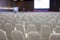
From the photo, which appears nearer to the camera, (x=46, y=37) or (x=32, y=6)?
(x=46, y=37)

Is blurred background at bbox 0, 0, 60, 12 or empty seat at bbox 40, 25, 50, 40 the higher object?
empty seat at bbox 40, 25, 50, 40

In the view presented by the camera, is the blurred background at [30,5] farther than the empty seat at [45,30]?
Yes

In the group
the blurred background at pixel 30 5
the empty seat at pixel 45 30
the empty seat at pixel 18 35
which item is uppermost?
the empty seat at pixel 18 35

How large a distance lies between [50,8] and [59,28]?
24.5 metres

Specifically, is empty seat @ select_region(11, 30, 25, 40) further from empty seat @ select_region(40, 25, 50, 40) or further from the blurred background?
the blurred background

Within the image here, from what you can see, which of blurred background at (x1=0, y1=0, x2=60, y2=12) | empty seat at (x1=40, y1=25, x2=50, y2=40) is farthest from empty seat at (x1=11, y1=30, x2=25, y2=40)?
blurred background at (x1=0, y1=0, x2=60, y2=12)

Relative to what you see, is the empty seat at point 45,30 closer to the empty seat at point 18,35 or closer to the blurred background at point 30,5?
the empty seat at point 18,35

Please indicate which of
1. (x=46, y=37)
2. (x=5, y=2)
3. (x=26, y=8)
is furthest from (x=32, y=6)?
(x=46, y=37)

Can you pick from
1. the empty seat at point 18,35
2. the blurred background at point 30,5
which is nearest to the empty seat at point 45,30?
the empty seat at point 18,35

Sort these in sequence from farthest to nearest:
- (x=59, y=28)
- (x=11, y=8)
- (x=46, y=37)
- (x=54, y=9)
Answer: (x=54, y=9) → (x=11, y=8) → (x=46, y=37) → (x=59, y=28)

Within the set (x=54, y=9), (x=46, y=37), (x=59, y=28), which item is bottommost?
(x=54, y=9)

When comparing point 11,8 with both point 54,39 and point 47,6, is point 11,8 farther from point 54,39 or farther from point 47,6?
point 54,39

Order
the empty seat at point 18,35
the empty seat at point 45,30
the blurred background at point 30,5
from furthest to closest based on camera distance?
the blurred background at point 30,5 < the empty seat at point 45,30 < the empty seat at point 18,35

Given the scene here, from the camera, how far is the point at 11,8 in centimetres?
2827
